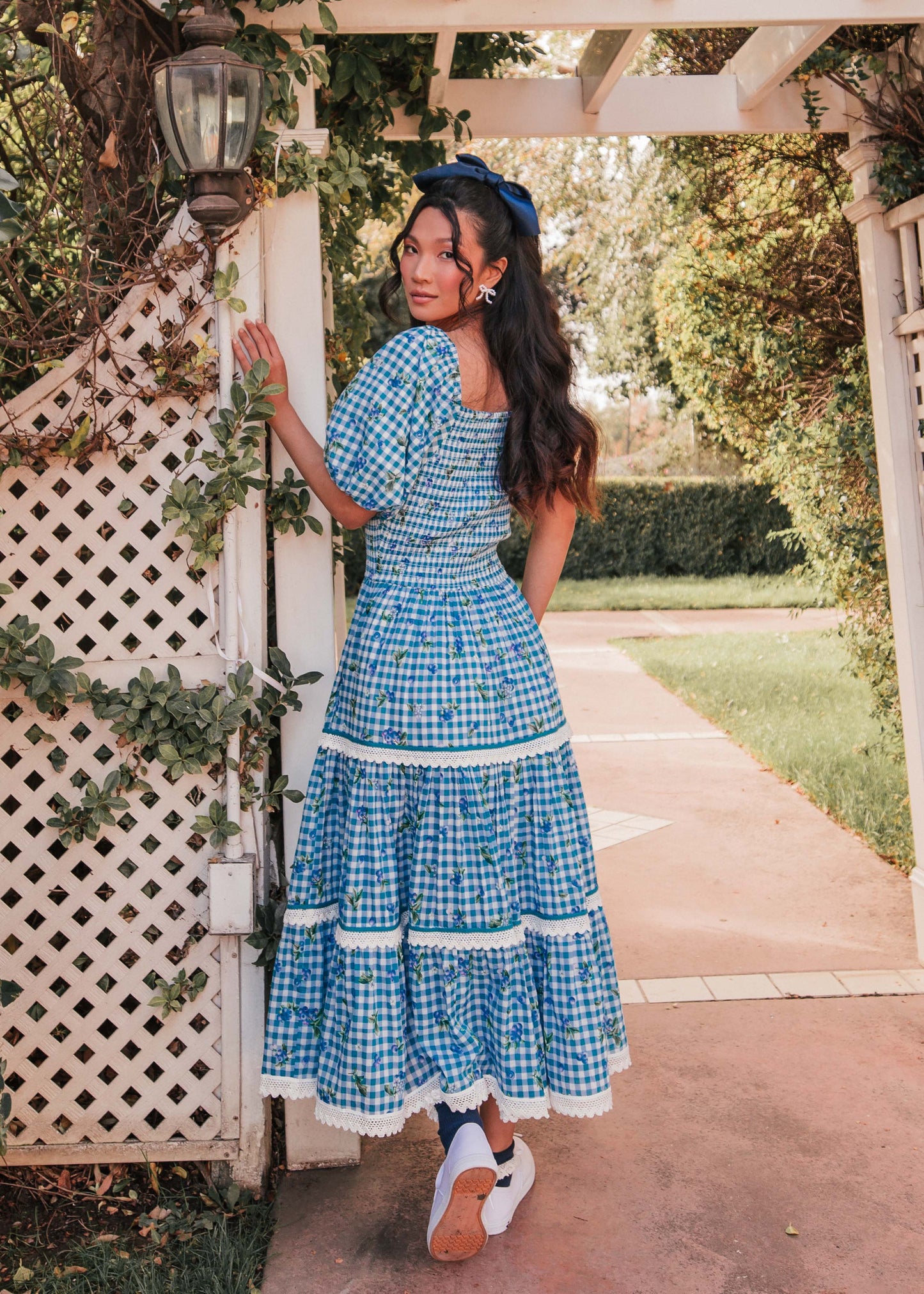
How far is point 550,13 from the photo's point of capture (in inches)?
93.5

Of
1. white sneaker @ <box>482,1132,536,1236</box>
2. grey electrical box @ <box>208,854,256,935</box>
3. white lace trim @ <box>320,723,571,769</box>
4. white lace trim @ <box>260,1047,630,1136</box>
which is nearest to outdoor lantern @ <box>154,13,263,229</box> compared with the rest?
white lace trim @ <box>320,723,571,769</box>

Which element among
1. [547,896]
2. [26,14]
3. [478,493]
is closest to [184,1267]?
[547,896]

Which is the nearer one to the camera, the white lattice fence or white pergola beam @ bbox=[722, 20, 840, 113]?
the white lattice fence

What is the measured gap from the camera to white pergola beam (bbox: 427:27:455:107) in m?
2.70

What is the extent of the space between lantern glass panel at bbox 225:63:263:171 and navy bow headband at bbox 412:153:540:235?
1.00 ft

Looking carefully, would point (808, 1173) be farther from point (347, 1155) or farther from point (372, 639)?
point (372, 639)

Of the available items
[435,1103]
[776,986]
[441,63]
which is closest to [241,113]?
[441,63]

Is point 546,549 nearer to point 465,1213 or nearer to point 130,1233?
point 465,1213

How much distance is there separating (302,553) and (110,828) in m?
0.68

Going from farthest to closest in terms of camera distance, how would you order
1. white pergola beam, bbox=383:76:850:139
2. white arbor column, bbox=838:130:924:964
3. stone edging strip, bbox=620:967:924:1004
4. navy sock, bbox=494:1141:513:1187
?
1. white pergola beam, bbox=383:76:850:139
2. white arbor column, bbox=838:130:924:964
3. stone edging strip, bbox=620:967:924:1004
4. navy sock, bbox=494:1141:513:1187

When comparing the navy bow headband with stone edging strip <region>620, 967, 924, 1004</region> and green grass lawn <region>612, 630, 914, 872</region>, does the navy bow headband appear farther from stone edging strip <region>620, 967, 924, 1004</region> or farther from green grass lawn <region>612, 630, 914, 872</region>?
green grass lawn <region>612, 630, 914, 872</region>

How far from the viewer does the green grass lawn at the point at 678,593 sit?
12.3 metres

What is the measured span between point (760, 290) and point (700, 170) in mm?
563

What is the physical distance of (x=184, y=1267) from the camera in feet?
6.93
